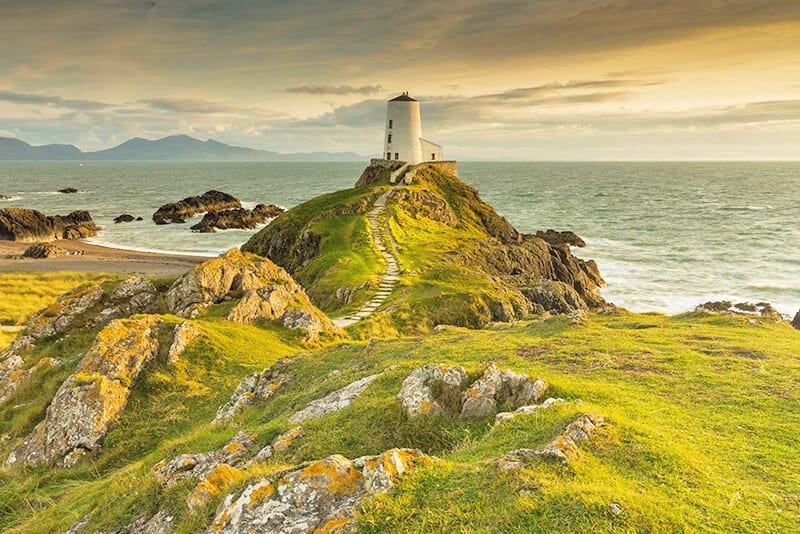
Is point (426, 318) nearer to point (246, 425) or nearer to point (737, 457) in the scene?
point (246, 425)

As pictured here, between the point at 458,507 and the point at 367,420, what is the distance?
155 inches

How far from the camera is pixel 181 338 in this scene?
1742cm

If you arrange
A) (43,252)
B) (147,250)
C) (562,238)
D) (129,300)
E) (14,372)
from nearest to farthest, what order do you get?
(14,372) → (129,300) → (43,252) → (562,238) → (147,250)

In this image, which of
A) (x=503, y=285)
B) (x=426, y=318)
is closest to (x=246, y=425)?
(x=426, y=318)

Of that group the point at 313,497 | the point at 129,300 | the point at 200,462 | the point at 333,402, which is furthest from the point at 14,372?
the point at 313,497

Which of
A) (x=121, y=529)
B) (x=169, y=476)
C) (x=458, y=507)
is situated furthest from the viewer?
(x=169, y=476)

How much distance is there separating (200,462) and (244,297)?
514 inches

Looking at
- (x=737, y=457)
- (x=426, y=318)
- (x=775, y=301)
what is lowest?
(x=775, y=301)

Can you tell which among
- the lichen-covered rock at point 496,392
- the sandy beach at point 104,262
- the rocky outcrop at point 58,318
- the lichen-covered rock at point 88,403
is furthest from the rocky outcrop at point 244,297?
the sandy beach at point 104,262

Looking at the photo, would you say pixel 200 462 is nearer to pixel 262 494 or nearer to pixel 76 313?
pixel 262 494

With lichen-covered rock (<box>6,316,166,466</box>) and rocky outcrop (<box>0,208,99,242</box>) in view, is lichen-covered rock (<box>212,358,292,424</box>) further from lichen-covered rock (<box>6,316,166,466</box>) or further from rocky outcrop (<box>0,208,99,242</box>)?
rocky outcrop (<box>0,208,99,242</box>)

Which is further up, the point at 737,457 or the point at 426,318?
Result: the point at 737,457

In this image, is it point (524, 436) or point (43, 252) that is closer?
point (524, 436)

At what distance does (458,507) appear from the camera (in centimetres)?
648
